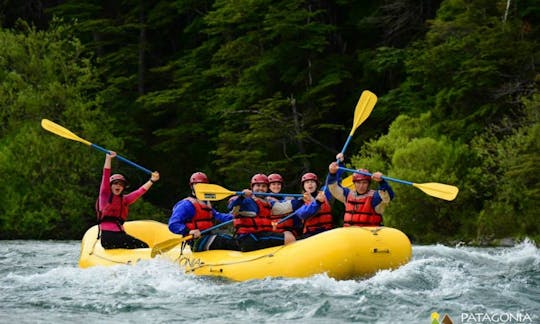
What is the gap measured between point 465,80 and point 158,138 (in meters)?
12.5

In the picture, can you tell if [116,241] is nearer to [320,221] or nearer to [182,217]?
[182,217]

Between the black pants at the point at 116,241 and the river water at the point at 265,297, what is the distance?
1.79ft

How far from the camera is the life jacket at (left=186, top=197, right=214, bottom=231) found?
41.8ft

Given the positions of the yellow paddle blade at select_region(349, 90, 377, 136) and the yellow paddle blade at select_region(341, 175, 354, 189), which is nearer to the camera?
the yellow paddle blade at select_region(341, 175, 354, 189)

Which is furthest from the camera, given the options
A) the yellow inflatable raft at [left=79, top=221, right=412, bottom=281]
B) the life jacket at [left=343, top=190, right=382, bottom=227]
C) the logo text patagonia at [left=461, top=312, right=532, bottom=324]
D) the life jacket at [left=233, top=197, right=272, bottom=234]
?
the life jacket at [left=233, top=197, right=272, bottom=234]

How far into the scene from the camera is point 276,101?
2695 cm

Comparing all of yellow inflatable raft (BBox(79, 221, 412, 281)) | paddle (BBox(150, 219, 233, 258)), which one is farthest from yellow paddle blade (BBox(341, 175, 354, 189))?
yellow inflatable raft (BBox(79, 221, 412, 281))

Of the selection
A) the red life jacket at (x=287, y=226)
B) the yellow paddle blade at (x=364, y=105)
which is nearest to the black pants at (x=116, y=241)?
the red life jacket at (x=287, y=226)

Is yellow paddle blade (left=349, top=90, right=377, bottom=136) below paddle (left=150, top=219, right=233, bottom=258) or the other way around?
the other way around

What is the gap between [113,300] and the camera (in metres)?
10.9

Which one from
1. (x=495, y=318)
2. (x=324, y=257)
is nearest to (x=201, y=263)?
(x=324, y=257)

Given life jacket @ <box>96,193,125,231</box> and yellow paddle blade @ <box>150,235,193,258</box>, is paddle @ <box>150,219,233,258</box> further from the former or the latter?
life jacket @ <box>96,193,125,231</box>

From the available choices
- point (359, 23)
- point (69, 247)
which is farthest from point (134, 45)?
point (69, 247)

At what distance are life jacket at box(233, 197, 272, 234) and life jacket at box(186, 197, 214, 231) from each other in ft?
1.57
